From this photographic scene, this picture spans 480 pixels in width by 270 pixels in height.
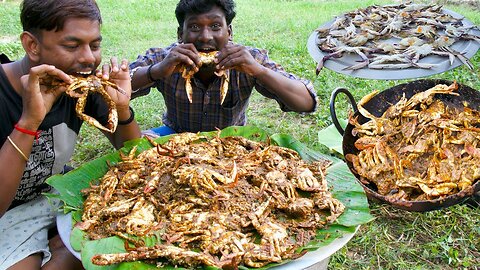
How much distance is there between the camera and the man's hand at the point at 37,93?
248 centimetres

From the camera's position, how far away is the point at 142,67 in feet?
12.8

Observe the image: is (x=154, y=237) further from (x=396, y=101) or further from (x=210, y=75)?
(x=396, y=101)

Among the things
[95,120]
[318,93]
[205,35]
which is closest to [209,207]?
[95,120]

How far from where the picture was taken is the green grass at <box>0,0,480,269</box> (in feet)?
11.6

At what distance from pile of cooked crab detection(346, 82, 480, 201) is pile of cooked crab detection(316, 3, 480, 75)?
1351 mm

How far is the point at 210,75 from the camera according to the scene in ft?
12.9

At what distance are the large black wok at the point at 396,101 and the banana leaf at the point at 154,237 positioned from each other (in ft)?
1.21

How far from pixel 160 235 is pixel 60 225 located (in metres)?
0.55

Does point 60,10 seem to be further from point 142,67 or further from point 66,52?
point 142,67

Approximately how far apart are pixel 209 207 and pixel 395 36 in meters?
4.45

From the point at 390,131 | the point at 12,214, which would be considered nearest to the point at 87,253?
the point at 12,214

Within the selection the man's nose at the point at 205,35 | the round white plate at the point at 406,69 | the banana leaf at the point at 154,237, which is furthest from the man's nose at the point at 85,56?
the round white plate at the point at 406,69

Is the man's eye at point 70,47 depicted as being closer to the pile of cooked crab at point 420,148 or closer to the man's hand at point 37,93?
the man's hand at point 37,93

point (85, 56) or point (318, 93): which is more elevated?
point (85, 56)
